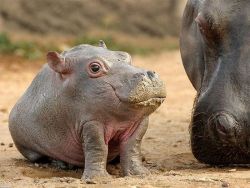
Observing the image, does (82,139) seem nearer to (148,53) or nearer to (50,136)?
(50,136)

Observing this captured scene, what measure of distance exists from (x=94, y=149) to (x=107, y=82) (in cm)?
37

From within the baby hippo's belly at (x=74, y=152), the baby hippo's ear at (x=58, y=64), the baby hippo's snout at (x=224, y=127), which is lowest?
the baby hippo's belly at (x=74, y=152)

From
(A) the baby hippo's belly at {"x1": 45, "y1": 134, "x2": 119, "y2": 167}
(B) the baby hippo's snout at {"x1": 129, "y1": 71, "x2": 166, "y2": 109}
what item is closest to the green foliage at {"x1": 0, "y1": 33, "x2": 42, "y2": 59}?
(A) the baby hippo's belly at {"x1": 45, "y1": 134, "x2": 119, "y2": 167}

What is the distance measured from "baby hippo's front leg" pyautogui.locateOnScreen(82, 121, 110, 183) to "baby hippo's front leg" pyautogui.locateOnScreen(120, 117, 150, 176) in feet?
0.43

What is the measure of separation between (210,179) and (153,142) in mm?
1948

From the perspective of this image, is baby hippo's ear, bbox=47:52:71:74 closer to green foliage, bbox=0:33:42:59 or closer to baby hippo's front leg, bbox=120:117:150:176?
baby hippo's front leg, bbox=120:117:150:176

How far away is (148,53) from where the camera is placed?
1425cm

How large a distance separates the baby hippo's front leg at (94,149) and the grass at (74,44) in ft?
28.0

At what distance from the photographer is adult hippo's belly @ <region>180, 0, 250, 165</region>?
457 centimetres

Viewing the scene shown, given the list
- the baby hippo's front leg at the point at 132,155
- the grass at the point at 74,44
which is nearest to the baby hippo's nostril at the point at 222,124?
the baby hippo's front leg at the point at 132,155

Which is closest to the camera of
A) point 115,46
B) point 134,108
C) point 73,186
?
point 73,186

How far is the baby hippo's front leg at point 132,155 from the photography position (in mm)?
4523

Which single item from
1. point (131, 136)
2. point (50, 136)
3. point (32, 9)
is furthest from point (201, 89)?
point (32, 9)

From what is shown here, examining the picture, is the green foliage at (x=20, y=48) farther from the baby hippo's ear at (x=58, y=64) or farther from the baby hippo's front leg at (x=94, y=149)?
the baby hippo's front leg at (x=94, y=149)
